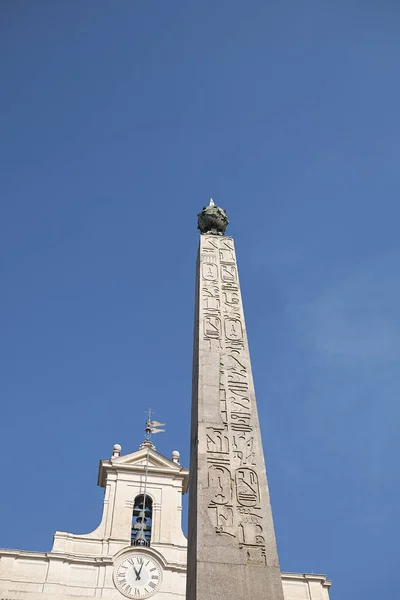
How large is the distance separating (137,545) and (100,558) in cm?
125

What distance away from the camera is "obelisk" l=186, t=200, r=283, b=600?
7184 millimetres

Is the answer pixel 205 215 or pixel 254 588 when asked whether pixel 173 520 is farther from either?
pixel 254 588

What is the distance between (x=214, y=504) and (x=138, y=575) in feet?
49.2

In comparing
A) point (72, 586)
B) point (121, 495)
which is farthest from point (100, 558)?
point (121, 495)

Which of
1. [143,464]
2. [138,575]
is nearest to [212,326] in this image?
[138,575]

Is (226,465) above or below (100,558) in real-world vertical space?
below

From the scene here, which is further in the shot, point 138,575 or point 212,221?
point 138,575

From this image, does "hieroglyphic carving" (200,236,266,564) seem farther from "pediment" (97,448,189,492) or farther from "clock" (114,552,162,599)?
"pediment" (97,448,189,492)

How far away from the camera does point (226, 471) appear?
8.05m

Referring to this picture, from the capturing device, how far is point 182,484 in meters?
24.5

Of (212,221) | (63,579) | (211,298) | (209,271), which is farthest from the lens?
(63,579)

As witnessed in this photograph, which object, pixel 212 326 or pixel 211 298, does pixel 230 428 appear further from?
pixel 211 298

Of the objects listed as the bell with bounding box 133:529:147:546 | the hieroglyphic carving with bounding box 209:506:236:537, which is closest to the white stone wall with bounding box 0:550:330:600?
the bell with bounding box 133:529:147:546

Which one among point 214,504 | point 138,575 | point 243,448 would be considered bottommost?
point 214,504
